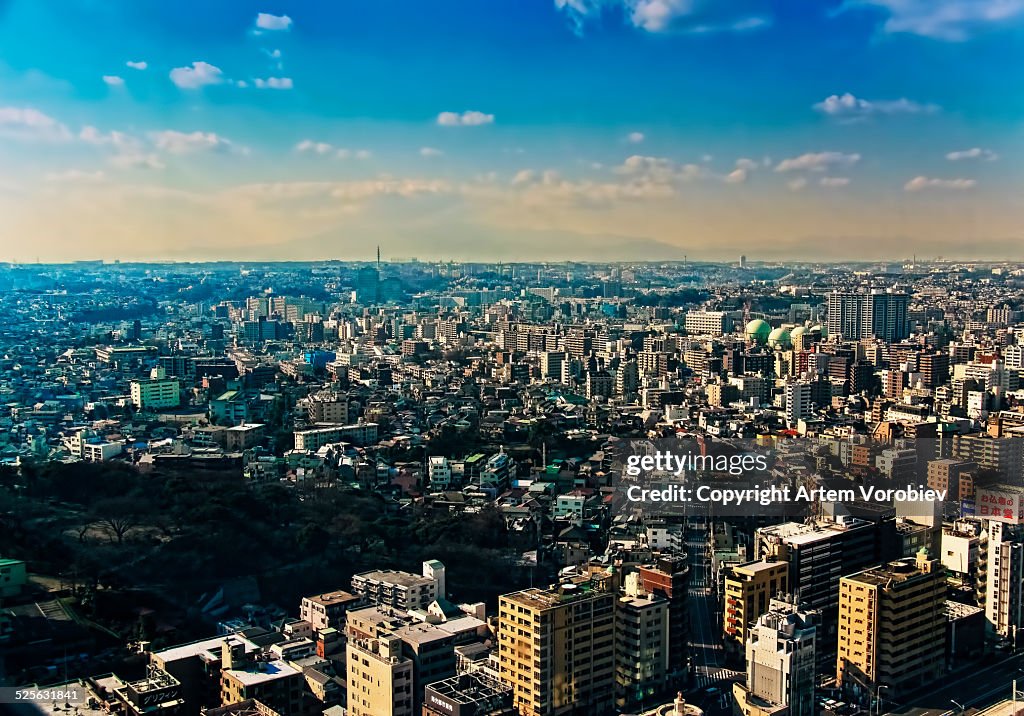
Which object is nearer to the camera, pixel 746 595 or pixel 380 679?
pixel 380 679

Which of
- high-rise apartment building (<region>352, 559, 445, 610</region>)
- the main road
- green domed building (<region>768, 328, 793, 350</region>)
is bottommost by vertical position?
the main road

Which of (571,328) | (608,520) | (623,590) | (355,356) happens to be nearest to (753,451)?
(608,520)

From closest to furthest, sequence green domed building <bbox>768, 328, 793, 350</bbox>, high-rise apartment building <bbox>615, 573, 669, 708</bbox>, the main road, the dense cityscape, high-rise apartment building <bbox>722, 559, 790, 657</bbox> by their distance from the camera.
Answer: the dense cityscape, high-rise apartment building <bbox>615, 573, 669, 708</bbox>, the main road, high-rise apartment building <bbox>722, 559, 790, 657</bbox>, green domed building <bbox>768, 328, 793, 350</bbox>

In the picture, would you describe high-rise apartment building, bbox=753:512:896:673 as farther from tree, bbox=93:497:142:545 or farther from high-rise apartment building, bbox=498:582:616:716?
tree, bbox=93:497:142:545

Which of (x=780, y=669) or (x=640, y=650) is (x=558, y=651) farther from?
(x=780, y=669)

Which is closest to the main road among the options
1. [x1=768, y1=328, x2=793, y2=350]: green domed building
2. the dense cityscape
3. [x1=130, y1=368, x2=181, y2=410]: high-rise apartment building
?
the dense cityscape

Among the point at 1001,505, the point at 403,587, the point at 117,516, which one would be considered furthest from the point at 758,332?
the point at 403,587

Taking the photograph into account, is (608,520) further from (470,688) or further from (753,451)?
(470,688)
